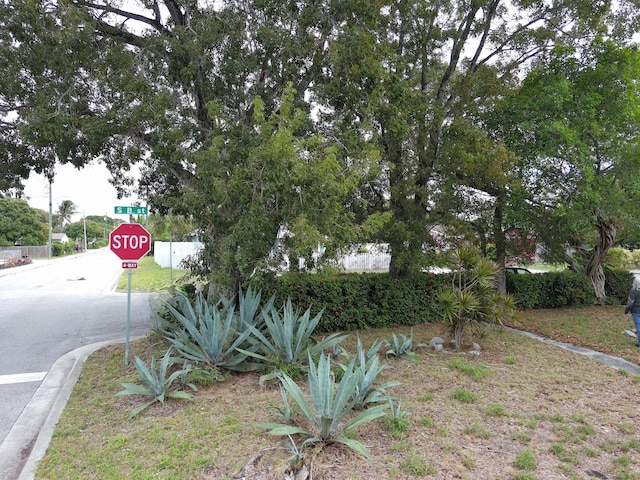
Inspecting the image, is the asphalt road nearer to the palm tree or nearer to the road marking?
the road marking

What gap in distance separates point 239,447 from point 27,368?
17.5 ft

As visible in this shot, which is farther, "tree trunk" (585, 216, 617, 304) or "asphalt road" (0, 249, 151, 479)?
"tree trunk" (585, 216, 617, 304)

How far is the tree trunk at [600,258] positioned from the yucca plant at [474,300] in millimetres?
7832

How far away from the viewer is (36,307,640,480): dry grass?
356cm

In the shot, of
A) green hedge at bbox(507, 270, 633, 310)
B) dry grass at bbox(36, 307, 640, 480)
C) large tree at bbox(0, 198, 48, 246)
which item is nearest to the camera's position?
dry grass at bbox(36, 307, 640, 480)

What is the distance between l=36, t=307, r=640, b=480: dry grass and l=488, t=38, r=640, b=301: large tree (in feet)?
14.5

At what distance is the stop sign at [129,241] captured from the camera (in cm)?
683

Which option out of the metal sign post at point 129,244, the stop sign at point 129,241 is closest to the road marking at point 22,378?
the metal sign post at point 129,244

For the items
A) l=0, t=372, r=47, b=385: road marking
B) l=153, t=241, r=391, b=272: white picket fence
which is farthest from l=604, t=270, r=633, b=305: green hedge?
l=0, t=372, r=47, b=385: road marking

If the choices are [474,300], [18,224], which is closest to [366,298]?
[474,300]

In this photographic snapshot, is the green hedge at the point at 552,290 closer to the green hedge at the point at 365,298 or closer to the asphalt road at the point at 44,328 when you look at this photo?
the green hedge at the point at 365,298

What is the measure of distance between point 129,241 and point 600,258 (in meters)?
14.2

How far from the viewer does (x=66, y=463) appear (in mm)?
3850

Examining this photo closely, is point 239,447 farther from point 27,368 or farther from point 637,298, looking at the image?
point 637,298
